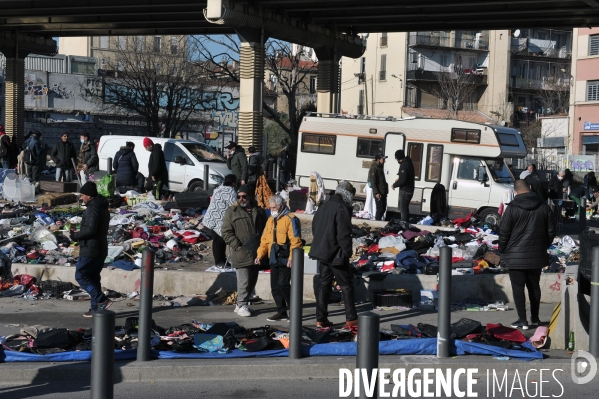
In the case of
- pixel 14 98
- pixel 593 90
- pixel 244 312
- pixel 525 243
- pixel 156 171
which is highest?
pixel 593 90

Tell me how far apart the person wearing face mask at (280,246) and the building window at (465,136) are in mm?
12148

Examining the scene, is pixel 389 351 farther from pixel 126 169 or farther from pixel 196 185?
pixel 196 185

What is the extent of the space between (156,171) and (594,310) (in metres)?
15.5

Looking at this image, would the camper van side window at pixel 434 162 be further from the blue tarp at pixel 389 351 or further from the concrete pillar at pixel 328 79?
the blue tarp at pixel 389 351

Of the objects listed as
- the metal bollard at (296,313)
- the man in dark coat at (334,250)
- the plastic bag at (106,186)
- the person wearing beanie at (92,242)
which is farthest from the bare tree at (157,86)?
the metal bollard at (296,313)

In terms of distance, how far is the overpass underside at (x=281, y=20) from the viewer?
27.2 m

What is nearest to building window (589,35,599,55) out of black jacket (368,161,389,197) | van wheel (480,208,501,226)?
van wheel (480,208,501,226)

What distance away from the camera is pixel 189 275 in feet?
41.4

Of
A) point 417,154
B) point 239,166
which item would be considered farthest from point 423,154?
point 239,166

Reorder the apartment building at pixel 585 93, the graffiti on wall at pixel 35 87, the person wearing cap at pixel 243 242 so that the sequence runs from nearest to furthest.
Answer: the person wearing cap at pixel 243 242 < the apartment building at pixel 585 93 < the graffiti on wall at pixel 35 87

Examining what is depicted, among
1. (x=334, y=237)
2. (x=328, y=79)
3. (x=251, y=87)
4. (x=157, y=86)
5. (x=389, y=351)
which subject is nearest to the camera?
(x=389, y=351)

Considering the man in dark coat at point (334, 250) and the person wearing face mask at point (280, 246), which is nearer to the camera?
the man in dark coat at point (334, 250)

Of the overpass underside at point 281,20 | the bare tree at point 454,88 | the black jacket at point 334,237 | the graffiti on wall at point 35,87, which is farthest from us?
the bare tree at point 454,88

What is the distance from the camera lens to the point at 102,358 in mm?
5363
